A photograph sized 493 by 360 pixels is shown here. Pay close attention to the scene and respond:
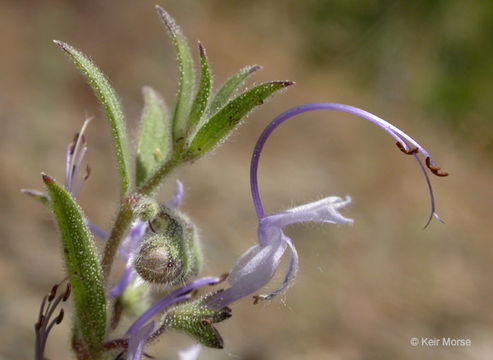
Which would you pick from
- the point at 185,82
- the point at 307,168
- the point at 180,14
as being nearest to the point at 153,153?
the point at 185,82

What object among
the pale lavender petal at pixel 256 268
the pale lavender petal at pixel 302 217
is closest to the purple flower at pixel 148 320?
the pale lavender petal at pixel 256 268

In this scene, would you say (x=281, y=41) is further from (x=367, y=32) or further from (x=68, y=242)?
(x=68, y=242)

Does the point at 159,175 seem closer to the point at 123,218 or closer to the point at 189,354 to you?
the point at 123,218

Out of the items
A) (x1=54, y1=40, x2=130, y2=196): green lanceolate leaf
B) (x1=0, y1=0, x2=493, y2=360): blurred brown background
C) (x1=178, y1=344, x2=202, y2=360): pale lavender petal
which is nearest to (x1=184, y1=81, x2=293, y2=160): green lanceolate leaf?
(x1=54, y1=40, x2=130, y2=196): green lanceolate leaf

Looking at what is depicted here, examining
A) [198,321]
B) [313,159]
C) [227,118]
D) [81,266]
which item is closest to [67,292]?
[81,266]

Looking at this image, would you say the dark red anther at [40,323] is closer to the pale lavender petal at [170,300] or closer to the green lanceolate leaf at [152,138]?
the pale lavender petal at [170,300]

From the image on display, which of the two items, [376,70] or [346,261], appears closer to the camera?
[346,261]

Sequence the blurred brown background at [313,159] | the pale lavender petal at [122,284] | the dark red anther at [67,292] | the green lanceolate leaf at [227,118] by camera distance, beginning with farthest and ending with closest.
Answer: the blurred brown background at [313,159], the pale lavender petal at [122,284], the dark red anther at [67,292], the green lanceolate leaf at [227,118]
